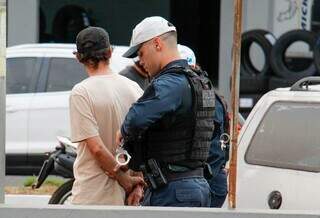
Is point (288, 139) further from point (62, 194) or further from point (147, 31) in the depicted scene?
point (62, 194)

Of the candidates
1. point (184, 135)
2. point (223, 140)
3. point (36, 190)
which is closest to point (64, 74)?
point (36, 190)

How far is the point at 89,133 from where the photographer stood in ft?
17.5

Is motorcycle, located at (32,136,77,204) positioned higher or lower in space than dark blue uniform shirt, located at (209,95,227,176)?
lower

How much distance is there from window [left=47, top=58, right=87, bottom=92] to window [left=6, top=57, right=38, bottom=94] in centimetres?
22

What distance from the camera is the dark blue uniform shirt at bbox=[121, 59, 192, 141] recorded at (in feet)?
15.9

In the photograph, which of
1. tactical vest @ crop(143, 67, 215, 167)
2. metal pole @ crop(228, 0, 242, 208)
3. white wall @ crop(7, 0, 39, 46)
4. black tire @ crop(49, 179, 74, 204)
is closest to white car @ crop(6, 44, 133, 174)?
black tire @ crop(49, 179, 74, 204)

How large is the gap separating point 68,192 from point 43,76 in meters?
4.15

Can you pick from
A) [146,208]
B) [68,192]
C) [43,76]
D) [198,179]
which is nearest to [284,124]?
[198,179]

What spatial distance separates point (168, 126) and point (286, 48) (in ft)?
42.4

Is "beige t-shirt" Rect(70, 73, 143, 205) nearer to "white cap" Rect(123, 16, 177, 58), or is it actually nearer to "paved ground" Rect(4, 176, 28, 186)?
"white cap" Rect(123, 16, 177, 58)

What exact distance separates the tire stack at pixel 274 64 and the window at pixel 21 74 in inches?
196

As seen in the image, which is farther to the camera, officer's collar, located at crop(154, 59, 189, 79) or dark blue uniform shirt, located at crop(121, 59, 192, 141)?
officer's collar, located at crop(154, 59, 189, 79)

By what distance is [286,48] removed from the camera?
17578 millimetres

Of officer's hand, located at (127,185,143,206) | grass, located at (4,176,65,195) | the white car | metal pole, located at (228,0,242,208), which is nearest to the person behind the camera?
metal pole, located at (228,0,242,208)
